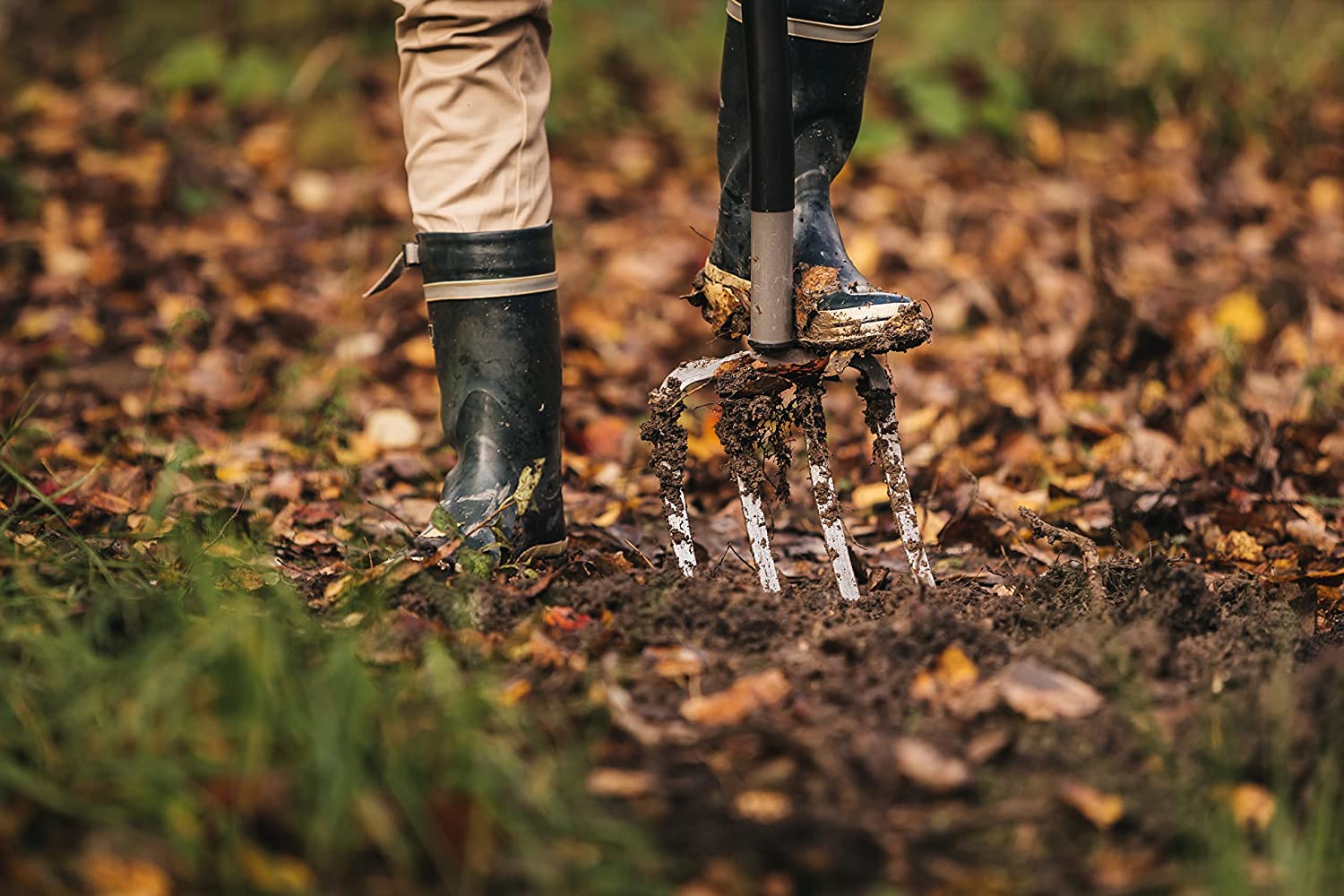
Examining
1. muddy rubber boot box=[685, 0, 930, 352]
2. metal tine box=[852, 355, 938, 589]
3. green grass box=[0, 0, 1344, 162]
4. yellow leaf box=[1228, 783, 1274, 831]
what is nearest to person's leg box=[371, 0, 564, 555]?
muddy rubber boot box=[685, 0, 930, 352]

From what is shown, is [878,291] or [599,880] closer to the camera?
[599,880]

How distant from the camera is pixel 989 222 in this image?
4.75 meters

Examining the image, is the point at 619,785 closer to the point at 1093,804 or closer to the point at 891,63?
the point at 1093,804

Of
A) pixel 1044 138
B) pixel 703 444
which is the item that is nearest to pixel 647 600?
pixel 703 444

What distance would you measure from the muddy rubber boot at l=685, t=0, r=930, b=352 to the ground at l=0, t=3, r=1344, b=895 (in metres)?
0.41

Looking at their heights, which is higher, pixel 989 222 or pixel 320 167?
pixel 320 167

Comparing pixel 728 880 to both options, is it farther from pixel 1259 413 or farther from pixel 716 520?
pixel 1259 413

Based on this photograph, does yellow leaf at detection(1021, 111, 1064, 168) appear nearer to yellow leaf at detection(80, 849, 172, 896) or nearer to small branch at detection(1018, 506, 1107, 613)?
small branch at detection(1018, 506, 1107, 613)

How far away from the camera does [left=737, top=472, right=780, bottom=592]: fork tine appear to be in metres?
2.09

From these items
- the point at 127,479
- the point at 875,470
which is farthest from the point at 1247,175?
the point at 127,479

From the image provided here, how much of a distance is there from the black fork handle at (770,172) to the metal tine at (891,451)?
14 centimetres

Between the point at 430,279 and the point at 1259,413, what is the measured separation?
1808mm

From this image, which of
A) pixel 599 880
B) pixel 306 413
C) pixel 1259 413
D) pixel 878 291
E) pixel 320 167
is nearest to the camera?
pixel 599 880

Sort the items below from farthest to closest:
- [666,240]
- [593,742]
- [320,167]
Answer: [320,167] < [666,240] < [593,742]
